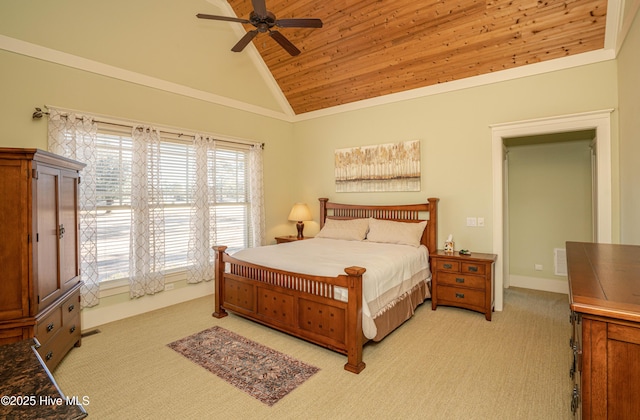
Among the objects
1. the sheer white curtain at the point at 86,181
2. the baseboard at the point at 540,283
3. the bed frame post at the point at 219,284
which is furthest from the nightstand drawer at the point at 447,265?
the sheer white curtain at the point at 86,181

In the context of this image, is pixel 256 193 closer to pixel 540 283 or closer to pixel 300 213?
pixel 300 213

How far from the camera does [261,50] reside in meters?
5.22

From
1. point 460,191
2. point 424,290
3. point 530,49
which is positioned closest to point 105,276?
point 424,290

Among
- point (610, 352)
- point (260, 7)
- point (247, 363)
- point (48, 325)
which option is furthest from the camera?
point (260, 7)

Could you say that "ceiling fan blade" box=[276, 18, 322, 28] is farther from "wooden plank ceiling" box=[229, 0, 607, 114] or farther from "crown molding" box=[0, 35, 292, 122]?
"crown molding" box=[0, 35, 292, 122]

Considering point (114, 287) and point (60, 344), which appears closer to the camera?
point (60, 344)

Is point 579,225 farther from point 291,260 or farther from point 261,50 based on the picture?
point 261,50

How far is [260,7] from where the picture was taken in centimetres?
294

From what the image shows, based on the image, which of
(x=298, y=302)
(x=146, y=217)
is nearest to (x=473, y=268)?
(x=298, y=302)

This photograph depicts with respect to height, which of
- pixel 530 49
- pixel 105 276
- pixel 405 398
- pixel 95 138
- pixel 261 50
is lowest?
pixel 405 398

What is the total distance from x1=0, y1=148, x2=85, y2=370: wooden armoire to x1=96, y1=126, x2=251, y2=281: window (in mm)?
935

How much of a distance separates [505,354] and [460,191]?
7.21 feet

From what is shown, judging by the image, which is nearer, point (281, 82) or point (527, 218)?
point (527, 218)

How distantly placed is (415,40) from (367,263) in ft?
9.62
